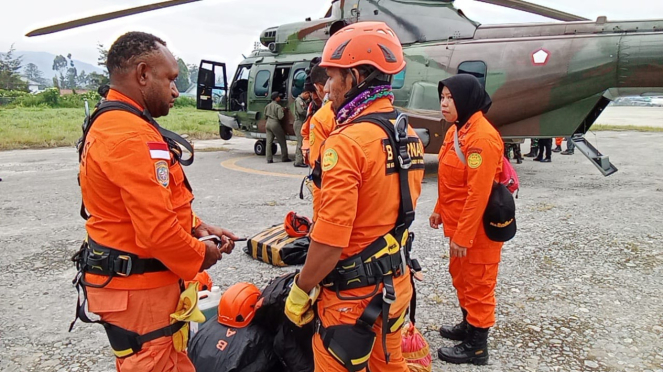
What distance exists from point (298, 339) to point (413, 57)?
8.18 metres

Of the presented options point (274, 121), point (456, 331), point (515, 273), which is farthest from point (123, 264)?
point (274, 121)

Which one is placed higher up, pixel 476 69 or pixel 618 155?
pixel 476 69

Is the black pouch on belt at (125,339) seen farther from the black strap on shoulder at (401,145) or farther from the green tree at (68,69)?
the green tree at (68,69)

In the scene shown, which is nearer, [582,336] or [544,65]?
[582,336]

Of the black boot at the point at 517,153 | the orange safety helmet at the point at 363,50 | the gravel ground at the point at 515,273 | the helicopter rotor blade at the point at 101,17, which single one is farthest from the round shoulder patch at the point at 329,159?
the black boot at the point at 517,153

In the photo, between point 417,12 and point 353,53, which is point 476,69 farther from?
point 353,53

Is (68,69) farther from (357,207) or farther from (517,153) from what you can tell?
(357,207)

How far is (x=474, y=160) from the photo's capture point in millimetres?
2963

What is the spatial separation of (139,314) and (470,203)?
2029mm

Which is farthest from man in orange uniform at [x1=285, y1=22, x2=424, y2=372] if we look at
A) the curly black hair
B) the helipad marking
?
the helipad marking

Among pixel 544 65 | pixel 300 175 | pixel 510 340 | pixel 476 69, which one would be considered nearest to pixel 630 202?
pixel 544 65

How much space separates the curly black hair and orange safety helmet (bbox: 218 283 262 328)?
1.49 metres

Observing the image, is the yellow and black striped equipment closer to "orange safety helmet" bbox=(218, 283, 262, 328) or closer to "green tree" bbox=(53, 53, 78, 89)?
"orange safety helmet" bbox=(218, 283, 262, 328)

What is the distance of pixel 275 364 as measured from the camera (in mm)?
2807
